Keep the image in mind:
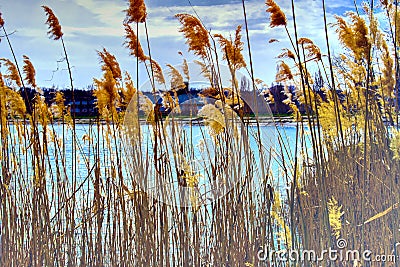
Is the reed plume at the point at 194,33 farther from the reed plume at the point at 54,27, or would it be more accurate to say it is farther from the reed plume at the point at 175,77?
the reed plume at the point at 54,27

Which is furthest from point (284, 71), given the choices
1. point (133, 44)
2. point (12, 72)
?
point (12, 72)

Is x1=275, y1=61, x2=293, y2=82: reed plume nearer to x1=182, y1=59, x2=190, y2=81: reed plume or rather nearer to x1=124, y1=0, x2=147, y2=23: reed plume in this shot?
x1=182, y1=59, x2=190, y2=81: reed plume

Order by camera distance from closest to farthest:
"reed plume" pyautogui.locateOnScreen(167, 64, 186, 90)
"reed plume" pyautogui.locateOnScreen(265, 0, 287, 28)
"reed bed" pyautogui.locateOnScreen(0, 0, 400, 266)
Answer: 1. "reed plume" pyautogui.locateOnScreen(265, 0, 287, 28)
2. "reed bed" pyautogui.locateOnScreen(0, 0, 400, 266)
3. "reed plume" pyautogui.locateOnScreen(167, 64, 186, 90)

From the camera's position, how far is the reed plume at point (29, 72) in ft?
6.45

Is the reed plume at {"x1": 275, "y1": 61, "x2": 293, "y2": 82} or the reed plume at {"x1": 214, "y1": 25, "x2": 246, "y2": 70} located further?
the reed plume at {"x1": 275, "y1": 61, "x2": 293, "y2": 82}

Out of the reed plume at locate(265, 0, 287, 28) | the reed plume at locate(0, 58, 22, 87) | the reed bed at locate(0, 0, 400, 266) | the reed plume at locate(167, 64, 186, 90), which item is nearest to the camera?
the reed plume at locate(265, 0, 287, 28)

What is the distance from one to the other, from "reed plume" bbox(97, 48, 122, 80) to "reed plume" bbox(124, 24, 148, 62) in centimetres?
9

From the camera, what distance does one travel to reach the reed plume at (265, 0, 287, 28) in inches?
64.7

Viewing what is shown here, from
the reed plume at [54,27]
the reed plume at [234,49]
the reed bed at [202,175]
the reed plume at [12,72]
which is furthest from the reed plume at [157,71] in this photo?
the reed plume at [12,72]

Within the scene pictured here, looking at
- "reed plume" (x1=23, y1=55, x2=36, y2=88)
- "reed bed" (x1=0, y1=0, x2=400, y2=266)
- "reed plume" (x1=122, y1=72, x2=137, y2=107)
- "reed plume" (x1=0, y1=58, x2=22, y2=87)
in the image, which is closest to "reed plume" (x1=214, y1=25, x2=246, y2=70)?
"reed bed" (x1=0, y1=0, x2=400, y2=266)

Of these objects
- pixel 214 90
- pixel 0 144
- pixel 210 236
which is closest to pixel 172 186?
pixel 210 236

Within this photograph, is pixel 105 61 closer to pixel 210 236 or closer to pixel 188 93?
pixel 188 93

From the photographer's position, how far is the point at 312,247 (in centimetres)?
181

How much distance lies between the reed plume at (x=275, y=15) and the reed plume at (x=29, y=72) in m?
1.04
